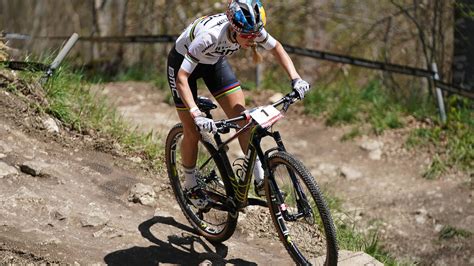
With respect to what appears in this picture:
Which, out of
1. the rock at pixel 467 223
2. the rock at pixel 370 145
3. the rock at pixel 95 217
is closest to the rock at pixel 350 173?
the rock at pixel 370 145

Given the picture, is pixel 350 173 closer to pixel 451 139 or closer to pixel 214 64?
pixel 451 139

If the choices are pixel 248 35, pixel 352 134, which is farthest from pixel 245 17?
pixel 352 134

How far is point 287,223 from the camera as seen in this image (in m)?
5.08

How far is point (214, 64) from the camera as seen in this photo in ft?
17.3

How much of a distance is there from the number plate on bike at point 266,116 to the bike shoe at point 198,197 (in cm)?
119

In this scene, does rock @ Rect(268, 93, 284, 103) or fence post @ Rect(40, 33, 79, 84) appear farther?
rock @ Rect(268, 93, 284, 103)

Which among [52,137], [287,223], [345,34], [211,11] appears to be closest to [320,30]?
[345,34]

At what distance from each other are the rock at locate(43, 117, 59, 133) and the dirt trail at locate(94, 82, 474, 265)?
1.33m

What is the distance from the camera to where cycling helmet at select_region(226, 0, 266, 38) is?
455 cm

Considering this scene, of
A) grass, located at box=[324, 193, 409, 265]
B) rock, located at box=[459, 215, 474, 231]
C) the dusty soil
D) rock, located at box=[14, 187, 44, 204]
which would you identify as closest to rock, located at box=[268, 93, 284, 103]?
the dusty soil

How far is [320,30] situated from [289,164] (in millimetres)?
10554

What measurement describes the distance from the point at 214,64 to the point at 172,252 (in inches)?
56.2

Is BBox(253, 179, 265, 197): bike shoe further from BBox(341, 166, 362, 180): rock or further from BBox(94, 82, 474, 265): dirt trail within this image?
BBox(341, 166, 362, 180): rock

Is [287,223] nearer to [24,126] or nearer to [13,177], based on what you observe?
[13,177]
